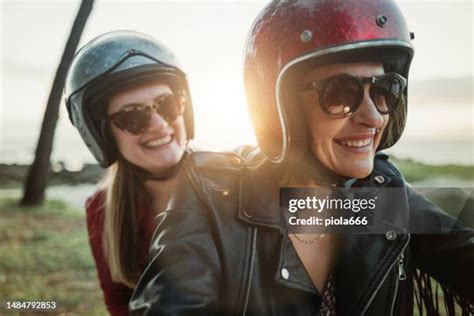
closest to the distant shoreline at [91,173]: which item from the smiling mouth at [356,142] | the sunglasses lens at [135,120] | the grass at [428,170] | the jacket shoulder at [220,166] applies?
the grass at [428,170]

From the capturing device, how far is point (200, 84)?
211 centimetres

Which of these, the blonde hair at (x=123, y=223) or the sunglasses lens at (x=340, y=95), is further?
the blonde hair at (x=123, y=223)

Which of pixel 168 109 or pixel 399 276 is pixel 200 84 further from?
pixel 399 276

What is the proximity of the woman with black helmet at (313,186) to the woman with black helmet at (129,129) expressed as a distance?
0.19m

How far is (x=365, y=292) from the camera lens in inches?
72.1

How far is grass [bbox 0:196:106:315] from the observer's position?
2229mm

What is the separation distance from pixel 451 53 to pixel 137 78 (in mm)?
1252

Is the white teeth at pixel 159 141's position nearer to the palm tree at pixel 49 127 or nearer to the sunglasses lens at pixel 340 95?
the palm tree at pixel 49 127

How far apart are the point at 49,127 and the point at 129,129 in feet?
1.30

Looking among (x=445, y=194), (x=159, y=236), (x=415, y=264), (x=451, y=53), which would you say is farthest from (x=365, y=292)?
(x=451, y=53)

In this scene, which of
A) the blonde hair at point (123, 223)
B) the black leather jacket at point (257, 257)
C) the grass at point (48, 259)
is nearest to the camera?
the black leather jacket at point (257, 257)

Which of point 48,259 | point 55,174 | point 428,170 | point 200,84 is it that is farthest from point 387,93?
point 48,259

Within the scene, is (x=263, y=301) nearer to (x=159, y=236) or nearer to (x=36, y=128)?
(x=159, y=236)

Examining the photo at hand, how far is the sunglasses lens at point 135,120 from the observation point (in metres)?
2.00
